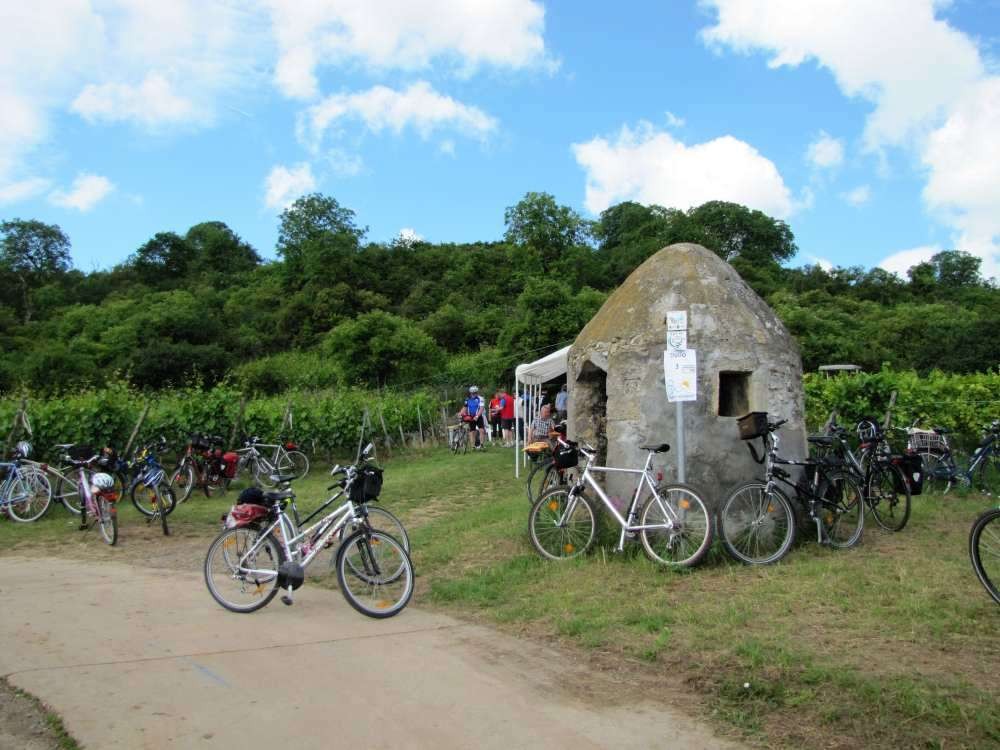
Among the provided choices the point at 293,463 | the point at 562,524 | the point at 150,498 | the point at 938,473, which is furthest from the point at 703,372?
the point at 293,463

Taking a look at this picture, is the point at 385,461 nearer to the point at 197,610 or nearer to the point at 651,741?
the point at 197,610

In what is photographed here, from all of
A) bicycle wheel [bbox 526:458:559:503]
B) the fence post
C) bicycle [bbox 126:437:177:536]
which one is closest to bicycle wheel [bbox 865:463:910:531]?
bicycle wheel [bbox 526:458:559:503]

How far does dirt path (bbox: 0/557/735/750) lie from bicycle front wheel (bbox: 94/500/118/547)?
11.0ft

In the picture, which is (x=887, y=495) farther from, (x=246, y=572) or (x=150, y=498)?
(x=150, y=498)

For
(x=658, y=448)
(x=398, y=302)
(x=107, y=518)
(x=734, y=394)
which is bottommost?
(x=107, y=518)

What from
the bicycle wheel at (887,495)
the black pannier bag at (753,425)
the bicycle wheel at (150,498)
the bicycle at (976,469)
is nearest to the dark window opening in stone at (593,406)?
the black pannier bag at (753,425)

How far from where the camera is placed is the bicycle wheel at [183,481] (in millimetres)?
13219

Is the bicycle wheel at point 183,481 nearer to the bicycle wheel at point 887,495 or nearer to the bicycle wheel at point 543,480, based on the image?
the bicycle wheel at point 543,480

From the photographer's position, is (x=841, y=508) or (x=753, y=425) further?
(x=841, y=508)

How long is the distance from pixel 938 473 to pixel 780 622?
6.79 metres

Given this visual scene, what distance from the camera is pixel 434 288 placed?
167 ft

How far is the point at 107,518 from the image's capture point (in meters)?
9.27

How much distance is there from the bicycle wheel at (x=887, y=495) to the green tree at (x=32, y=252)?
61.6m

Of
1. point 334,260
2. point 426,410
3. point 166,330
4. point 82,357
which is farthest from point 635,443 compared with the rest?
point 334,260
